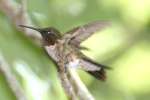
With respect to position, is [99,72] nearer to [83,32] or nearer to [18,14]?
[83,32]

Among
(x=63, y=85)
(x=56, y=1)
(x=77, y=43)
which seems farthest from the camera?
(x=56, y=1)

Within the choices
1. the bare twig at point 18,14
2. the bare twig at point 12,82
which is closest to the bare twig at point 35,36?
the bare twig at point 18,14

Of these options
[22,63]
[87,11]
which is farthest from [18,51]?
[87,11]

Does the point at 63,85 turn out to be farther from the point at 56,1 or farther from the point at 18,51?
the point at 56,1

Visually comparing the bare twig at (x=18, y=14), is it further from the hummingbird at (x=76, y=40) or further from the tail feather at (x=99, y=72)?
the tail feather at (x=99, y=72)

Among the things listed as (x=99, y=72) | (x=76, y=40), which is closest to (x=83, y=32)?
(x=76, y=40)

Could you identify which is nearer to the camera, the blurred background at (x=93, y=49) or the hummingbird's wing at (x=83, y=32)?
the hummingbird's wing at (x=83, y=32)
